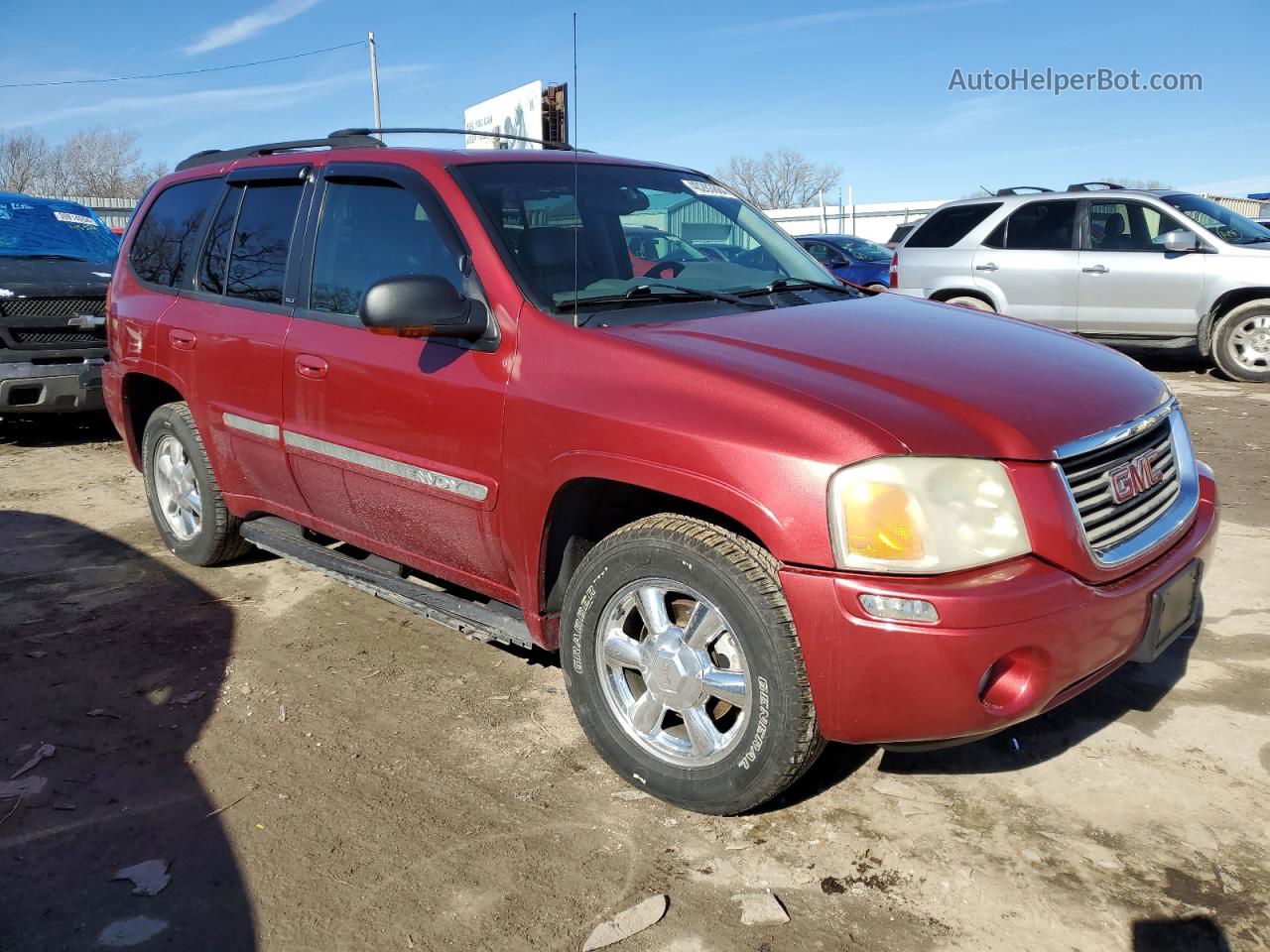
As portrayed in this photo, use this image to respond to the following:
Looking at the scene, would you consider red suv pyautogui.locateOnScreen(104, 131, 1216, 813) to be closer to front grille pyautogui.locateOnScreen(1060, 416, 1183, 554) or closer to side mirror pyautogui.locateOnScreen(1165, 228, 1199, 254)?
front grille pyautogui.locateOnScreen(1060, 416, 1183, 554)

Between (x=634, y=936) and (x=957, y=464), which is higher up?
(x=957, y=464)

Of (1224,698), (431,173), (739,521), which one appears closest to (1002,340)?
(739,521)

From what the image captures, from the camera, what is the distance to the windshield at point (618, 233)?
3.32 meters

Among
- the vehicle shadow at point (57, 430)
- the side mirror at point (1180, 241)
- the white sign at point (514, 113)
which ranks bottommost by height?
the vehicle shadow at point (57, 430)

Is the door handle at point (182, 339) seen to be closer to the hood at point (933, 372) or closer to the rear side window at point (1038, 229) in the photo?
the hood at point (933, 372)

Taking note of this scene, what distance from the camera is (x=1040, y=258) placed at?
416 inches

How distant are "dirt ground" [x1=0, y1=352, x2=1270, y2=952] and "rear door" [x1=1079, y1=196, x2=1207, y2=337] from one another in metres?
6.71

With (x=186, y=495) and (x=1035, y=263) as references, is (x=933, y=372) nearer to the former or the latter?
(x=186, y=495)

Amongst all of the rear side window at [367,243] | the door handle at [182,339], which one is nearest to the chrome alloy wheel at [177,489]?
the door handle at [182,339]

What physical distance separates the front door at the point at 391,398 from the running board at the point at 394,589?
0.09 m

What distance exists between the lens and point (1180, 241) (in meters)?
9.84

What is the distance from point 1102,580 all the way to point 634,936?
1406 mm

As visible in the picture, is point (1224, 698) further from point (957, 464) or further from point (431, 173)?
point (431, 173)

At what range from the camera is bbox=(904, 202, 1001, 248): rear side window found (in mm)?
10977
